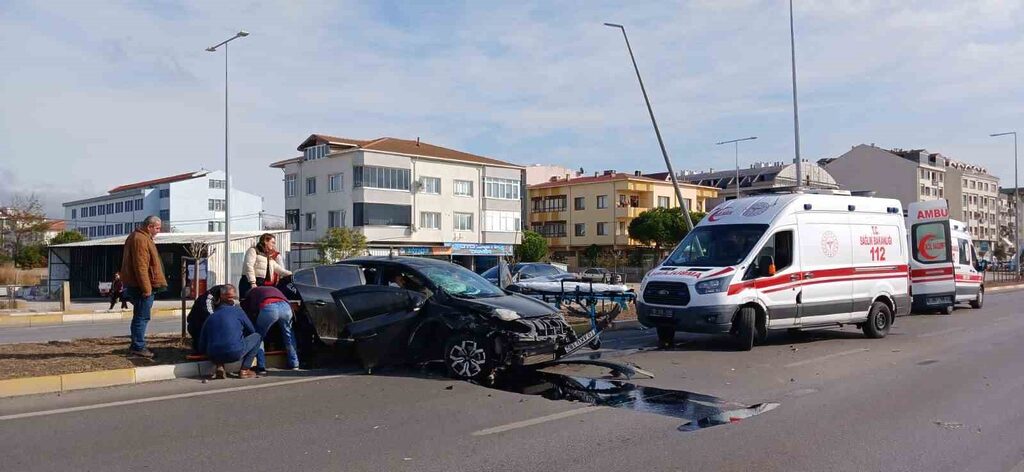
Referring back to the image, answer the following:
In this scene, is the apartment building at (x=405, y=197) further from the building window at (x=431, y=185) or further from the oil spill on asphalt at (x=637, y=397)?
the oil spill on asphalt at (x=637, y=397)

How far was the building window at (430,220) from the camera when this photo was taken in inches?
2425

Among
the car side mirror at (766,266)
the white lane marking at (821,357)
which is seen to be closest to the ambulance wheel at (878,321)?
the white lane marking at (821,357)

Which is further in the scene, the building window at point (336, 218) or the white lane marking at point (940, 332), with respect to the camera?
the building window at point (336, 218)

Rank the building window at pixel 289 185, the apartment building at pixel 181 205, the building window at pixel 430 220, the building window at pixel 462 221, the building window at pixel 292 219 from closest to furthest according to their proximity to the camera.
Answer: the building window at pixel 430 220
the building window at pixel 292 219
the building window at pixel 289 185
the building window at pixel 462 221
the apartment building at pixel 181 205

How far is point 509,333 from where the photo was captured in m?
9.55

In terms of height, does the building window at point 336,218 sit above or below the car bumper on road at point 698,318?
above

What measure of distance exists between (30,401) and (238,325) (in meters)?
2.30

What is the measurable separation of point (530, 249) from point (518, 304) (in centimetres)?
5943

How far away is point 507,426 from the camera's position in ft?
24.1

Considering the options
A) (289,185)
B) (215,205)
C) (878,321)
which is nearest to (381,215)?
(289,185)

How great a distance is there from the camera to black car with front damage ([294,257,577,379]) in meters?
9.64

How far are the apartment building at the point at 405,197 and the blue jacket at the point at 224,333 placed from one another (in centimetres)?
4454

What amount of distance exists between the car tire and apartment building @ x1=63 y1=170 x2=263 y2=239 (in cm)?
7582

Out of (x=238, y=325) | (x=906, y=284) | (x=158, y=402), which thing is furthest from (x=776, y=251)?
(x=158, y=402)
